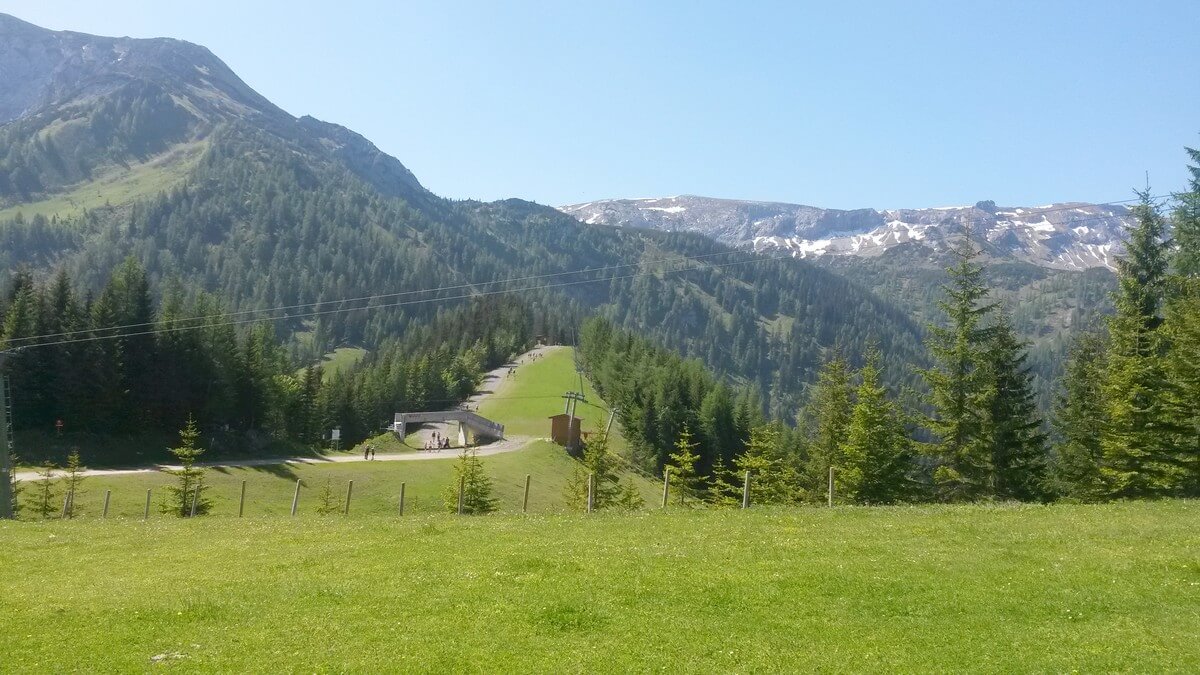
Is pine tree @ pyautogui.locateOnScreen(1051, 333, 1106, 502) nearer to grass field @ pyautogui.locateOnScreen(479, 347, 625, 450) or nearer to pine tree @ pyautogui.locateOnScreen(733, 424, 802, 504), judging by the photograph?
pine tree @ pyautogui.locateOnScreen(733, 424, 802, 504)

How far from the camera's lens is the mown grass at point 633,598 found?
494 inches

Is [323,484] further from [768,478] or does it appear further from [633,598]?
[633,598]

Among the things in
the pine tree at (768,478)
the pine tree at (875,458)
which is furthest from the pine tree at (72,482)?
the pine tree at (875,458)

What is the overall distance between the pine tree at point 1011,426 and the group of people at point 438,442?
222 ft

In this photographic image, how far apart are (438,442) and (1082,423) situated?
7451cm

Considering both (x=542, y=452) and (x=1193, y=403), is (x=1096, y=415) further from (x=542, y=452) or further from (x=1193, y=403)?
→ (x=542, y=452)

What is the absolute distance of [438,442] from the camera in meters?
103

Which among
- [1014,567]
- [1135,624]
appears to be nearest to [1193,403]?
[1014,567]

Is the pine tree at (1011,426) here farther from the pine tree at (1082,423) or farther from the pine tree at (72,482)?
the pine tree at (72,482)

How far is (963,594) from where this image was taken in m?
15.3

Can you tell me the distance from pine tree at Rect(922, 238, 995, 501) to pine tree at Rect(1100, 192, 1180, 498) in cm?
567

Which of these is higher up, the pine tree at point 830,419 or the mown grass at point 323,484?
the pine tree at point 830,419

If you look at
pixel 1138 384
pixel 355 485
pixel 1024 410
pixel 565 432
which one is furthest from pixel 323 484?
pixel 1138 384

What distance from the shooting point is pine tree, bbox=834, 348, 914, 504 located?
143 feet
